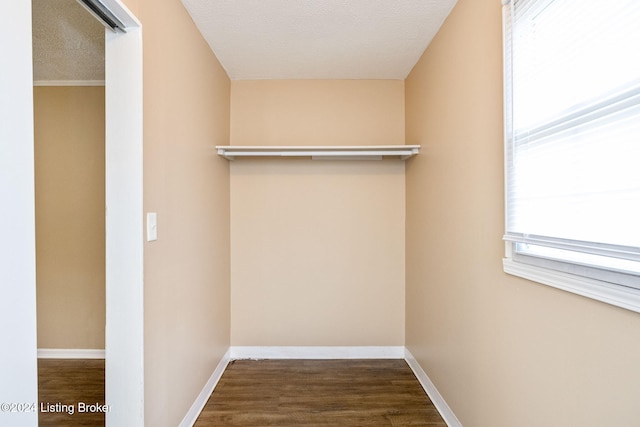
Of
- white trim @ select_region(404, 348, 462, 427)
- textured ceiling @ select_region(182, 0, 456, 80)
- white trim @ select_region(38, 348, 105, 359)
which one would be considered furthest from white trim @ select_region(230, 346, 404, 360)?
textured ceiling @ select_region(182, 0, 456, 80)

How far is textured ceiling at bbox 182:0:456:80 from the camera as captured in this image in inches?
75.7

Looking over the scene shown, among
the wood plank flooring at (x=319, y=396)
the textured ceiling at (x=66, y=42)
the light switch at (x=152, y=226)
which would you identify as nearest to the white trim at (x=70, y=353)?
the wood plank flooring at (x=319, y=396)

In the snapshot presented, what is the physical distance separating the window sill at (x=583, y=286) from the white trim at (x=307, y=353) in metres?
2.00

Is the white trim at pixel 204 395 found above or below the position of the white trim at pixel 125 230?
below

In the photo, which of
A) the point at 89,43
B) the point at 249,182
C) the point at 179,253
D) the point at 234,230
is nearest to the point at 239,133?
the point at 249,182

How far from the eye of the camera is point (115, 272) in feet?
4.51

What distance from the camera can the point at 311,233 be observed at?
9.82 feet

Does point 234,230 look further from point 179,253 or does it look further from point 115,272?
point 115,272

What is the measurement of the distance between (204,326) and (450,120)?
2282 millimetres

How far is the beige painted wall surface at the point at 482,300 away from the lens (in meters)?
0.94

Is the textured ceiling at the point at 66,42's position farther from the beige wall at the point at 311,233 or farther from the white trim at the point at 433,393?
the white trim at the point at 433,393

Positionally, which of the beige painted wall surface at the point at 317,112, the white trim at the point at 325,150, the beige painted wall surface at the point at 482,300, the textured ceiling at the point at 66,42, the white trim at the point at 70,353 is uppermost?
the textured ceiling at the point at 66,42

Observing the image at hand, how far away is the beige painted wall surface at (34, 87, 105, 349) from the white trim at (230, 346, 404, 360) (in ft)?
4.51

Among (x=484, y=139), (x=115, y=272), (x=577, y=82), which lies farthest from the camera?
(x=484, y=139)
